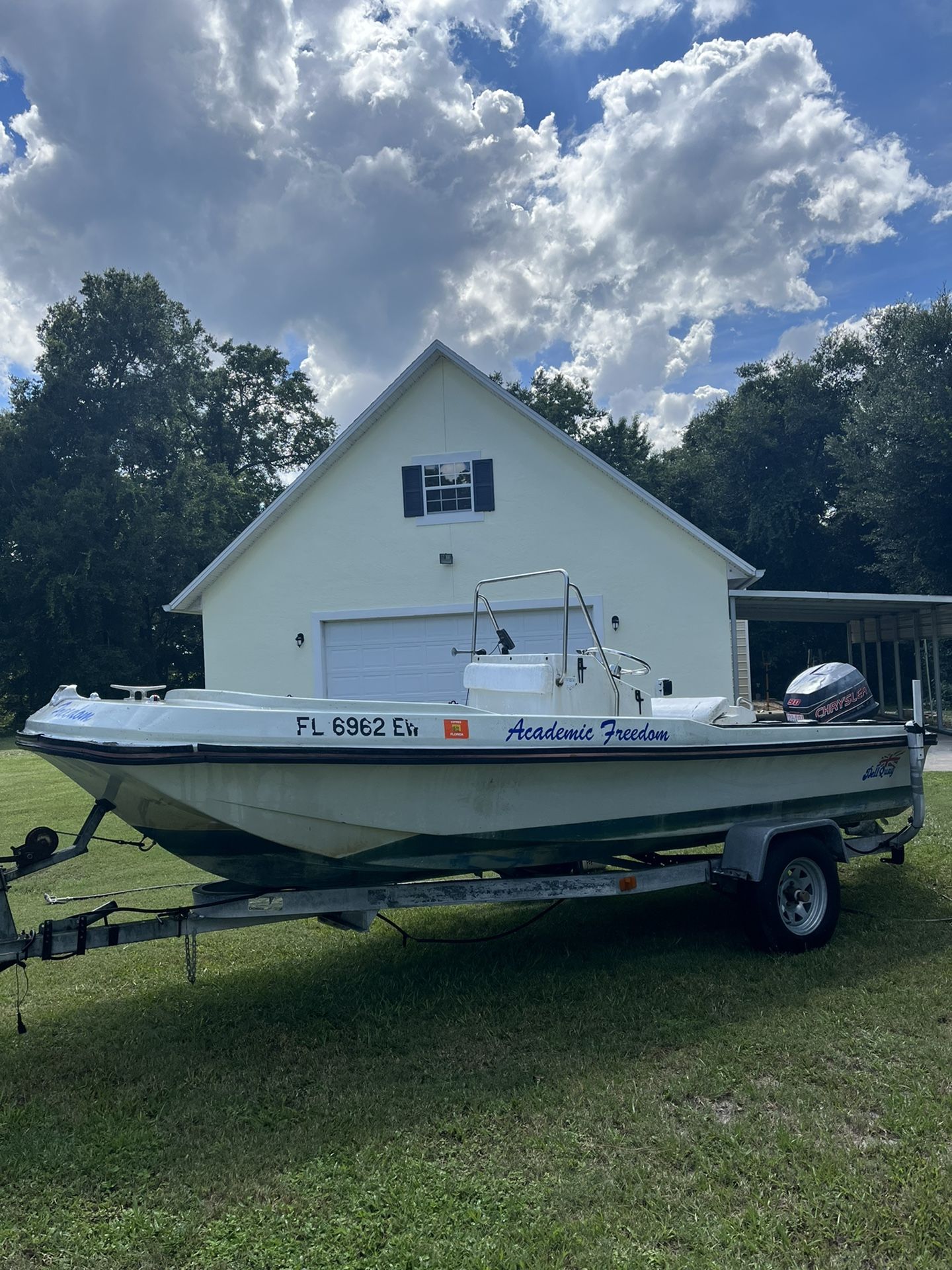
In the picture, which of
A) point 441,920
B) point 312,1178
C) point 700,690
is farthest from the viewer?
point 700,690

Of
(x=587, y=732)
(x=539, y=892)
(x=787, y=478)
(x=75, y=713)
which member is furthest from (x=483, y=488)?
(x=787, y=478)

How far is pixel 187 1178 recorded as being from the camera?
10.4ft

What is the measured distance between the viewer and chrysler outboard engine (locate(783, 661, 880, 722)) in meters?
6.74

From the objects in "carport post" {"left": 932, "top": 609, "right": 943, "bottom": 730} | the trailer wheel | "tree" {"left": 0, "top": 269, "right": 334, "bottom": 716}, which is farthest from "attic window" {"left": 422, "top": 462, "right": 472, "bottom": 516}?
"tree" {"left": 0, "top": 269, "right": 334, "bottom": 716}

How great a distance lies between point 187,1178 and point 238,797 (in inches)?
59.0

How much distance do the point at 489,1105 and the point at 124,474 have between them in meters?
36.5

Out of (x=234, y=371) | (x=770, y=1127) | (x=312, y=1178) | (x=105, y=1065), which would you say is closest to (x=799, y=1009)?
(x=770, y=1127)

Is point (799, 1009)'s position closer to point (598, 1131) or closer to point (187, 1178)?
point (598, 1131)

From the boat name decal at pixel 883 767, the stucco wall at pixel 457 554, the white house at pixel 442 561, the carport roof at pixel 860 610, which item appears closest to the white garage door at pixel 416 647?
the white house at pixel 442 561

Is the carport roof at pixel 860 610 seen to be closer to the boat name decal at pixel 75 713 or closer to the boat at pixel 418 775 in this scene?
the boat at pixel 418 775

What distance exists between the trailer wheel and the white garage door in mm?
7354

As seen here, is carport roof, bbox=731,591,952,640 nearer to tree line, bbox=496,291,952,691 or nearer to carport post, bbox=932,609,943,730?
carport post, bbox=932,609,943,730

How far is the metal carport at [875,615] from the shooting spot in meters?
15.0

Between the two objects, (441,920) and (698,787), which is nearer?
(698,787)
